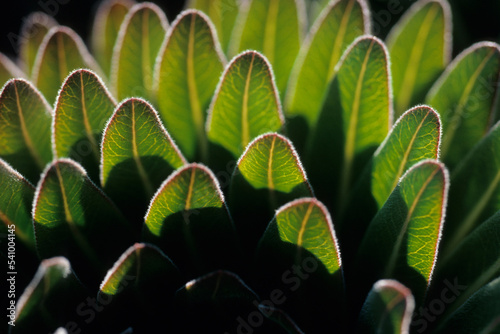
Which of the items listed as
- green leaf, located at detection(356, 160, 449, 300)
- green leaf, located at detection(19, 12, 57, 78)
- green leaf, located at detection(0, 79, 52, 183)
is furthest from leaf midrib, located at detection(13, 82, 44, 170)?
green leaf, located at detection(356, 160, 449, 300)

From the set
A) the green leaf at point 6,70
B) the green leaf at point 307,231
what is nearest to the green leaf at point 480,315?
the green leaf at point 307,231

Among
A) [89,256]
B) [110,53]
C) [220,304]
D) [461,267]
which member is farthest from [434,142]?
[110,53]

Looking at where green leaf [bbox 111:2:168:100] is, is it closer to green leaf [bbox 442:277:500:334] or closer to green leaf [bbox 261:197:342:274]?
green leaf [bbox 261:197:342:274]

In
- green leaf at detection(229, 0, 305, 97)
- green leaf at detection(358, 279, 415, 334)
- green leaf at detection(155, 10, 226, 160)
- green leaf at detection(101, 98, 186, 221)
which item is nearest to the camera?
green leaf at detection(358, 279, 415, 334)

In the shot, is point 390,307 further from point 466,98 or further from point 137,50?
point 137,50

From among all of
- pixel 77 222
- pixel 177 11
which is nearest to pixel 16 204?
pixel 77 222

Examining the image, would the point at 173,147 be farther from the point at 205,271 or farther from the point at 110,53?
the point at 110,53

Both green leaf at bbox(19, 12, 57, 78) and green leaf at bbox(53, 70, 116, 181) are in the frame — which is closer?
green leaf at bbox(53, 70, 116, 181)
